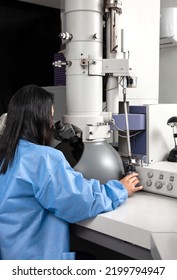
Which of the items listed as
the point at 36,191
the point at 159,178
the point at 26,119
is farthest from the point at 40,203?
the point at 159,178

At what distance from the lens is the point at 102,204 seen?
4.08 feet

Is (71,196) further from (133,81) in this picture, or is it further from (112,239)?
(133,81)

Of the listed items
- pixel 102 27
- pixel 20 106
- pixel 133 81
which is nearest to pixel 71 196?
pixel 20 106

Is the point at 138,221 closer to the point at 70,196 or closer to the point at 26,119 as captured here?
the point at 70,196

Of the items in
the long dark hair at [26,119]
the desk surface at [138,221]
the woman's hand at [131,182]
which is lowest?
the desk surface at [138,221]

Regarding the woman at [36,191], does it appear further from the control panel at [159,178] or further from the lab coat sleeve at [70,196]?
the control panel at [159,178]

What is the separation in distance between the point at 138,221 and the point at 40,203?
1.14 ft

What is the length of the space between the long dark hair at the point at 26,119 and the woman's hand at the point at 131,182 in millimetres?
415

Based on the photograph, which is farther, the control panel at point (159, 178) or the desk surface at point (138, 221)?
the control panel at point (159, 178)

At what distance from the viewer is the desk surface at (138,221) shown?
111 cm

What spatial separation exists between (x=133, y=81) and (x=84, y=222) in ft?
2.28

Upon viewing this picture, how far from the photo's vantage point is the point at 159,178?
147 centimetres

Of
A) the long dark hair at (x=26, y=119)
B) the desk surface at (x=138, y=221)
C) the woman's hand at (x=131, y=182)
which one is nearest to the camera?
the desk surface at (x=138, y=221)

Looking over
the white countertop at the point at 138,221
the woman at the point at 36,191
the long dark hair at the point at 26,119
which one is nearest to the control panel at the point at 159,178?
the white countertop at the point at 138,221
